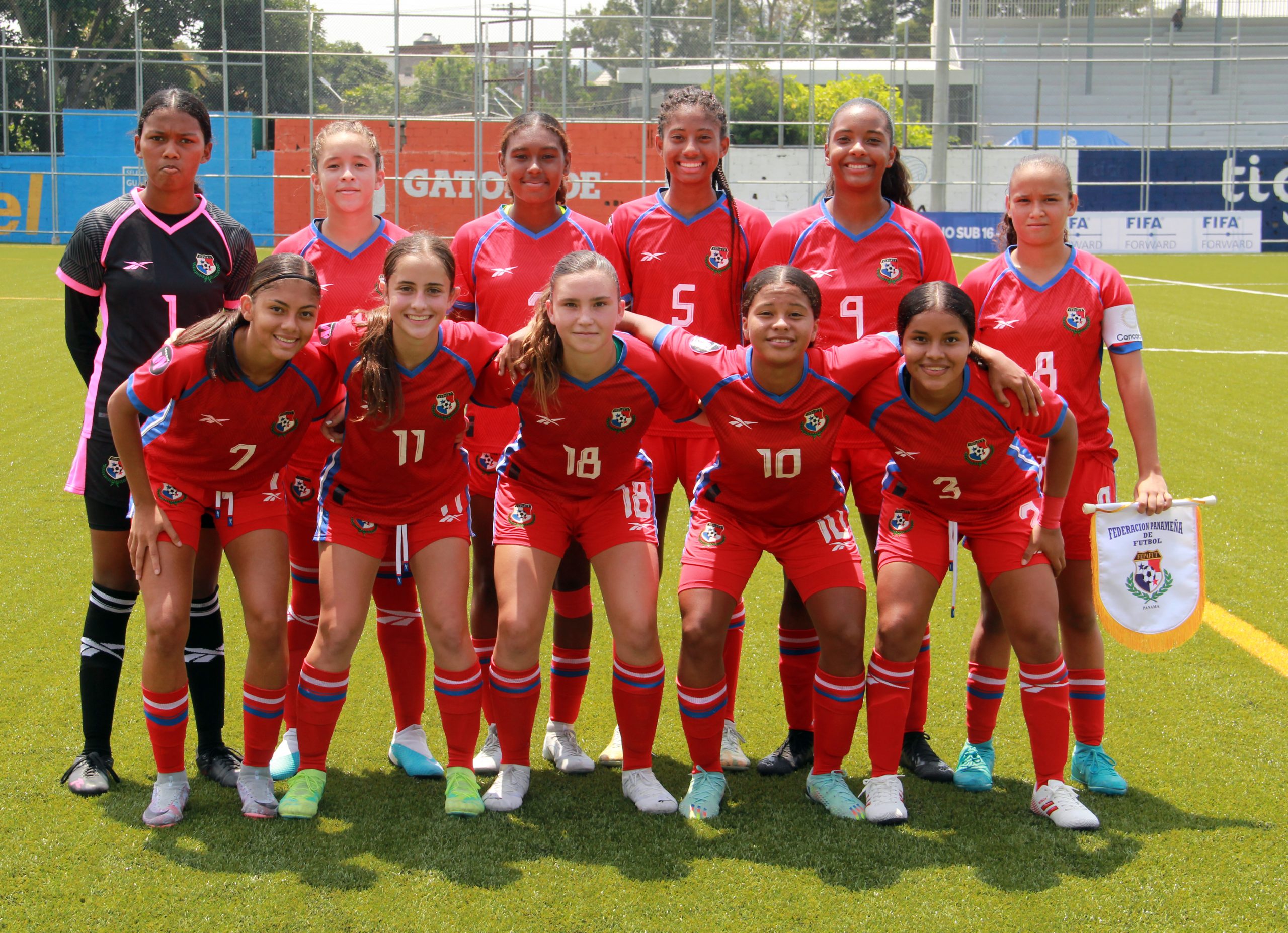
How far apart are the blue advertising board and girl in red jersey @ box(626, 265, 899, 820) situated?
1175 inches

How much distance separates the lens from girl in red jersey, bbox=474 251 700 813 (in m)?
3.37

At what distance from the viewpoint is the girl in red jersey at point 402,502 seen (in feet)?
10.9

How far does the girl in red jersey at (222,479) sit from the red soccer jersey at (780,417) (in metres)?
1.16

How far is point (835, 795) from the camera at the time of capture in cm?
336

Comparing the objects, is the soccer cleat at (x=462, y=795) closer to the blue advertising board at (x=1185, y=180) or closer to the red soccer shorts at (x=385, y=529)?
the red soccer shorts at (x=385, y=529)

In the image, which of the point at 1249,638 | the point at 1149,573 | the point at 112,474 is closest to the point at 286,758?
the point at 112,474

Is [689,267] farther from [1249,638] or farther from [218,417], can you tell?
[1249,638]

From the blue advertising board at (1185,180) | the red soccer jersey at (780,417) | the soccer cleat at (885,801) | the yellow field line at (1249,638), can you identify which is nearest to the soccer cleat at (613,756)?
the soccer cleat at (885,801)

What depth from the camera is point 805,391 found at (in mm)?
3432

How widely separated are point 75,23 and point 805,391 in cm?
3237

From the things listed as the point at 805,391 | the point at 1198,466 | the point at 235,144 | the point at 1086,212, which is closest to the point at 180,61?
the point at 235,144

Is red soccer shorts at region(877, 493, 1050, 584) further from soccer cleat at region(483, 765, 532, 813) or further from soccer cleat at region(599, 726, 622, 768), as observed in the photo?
soccer cleat at region(483, 765, 532, 813)

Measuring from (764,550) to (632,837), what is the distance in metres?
0.93

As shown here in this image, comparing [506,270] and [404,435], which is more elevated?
[506,270]
